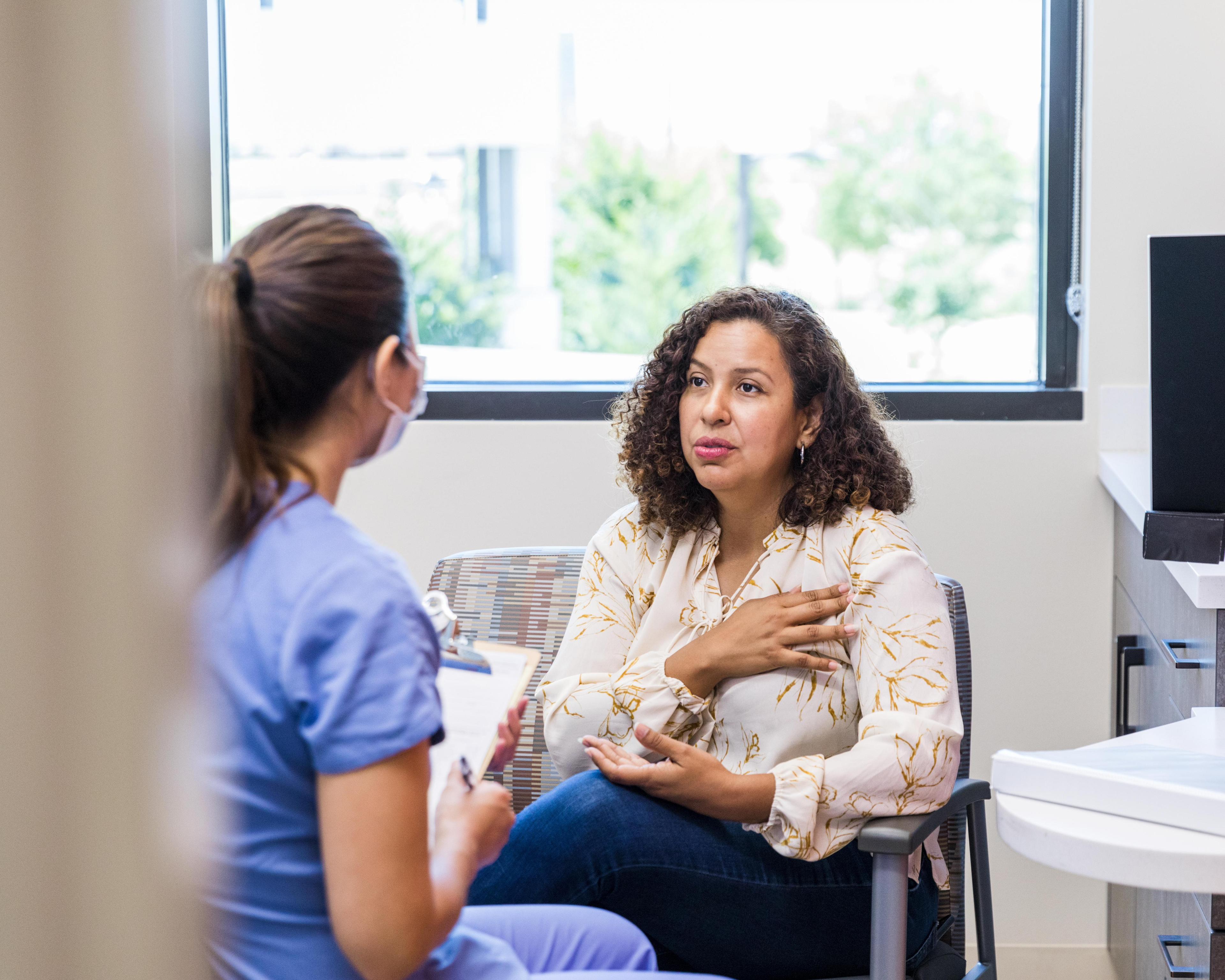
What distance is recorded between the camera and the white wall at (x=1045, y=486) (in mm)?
2152

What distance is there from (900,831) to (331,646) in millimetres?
896

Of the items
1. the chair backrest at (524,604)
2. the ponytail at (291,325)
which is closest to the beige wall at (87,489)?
the ponytail at (291,325)

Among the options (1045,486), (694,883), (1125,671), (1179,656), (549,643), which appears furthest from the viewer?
(1045,486)

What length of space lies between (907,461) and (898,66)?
783 millimetres

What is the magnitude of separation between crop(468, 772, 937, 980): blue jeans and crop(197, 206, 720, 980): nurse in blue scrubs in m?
0.78

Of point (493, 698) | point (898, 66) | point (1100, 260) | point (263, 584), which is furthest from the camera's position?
point (898, 66)

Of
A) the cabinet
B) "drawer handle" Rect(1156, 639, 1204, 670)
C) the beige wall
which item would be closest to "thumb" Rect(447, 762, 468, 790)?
the beige wall

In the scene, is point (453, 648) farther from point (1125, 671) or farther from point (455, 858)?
point (1125, 671)

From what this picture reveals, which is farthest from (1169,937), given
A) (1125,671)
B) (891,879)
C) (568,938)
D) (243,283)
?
(243,283)

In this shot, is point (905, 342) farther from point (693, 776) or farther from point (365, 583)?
point (365, 583)

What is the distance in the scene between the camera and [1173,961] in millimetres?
1592

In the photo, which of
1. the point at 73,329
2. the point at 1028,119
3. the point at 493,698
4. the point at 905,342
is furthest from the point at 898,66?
the point at 73,329

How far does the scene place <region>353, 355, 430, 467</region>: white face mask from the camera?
0.52 meters

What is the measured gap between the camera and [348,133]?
95.2 inches
